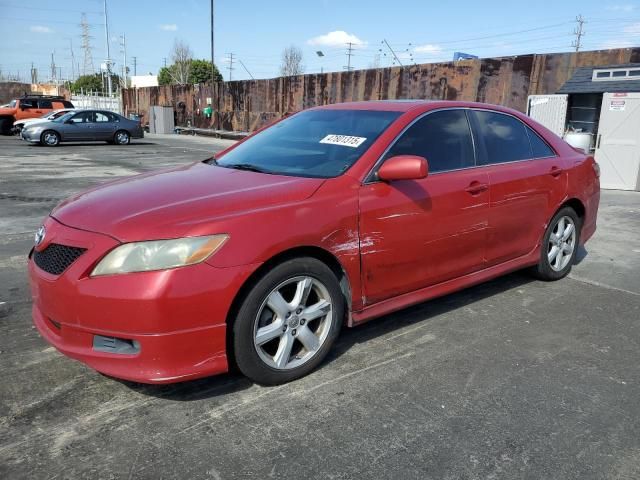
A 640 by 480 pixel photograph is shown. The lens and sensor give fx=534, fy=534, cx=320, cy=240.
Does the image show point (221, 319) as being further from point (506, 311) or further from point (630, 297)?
point (630, 297)

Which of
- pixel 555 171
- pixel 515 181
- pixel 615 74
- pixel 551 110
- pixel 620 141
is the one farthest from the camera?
pixel 551 110

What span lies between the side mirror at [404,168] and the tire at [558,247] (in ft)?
6.53

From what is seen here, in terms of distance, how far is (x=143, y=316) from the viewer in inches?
97.5

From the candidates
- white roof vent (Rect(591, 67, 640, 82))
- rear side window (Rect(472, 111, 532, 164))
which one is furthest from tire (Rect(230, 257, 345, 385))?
white roof vent (Rect(591, 67, 640, 82))

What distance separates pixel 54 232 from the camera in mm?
2834

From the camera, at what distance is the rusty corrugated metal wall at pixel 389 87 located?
1463 cm

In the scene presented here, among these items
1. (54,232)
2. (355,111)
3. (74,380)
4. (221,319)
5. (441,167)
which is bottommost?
(74,380)

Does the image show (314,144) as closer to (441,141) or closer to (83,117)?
(441,141)

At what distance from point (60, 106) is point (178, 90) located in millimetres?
10682

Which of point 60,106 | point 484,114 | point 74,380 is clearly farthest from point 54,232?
point 60,106

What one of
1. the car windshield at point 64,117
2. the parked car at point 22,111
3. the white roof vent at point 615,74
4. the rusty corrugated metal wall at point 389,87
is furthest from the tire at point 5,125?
the white roof vent at point 615,74

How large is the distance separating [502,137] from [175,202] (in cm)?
273

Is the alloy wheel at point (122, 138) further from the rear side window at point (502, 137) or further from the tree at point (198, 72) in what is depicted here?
the tree at point (198, 72)

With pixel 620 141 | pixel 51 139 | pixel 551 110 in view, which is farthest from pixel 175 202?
pixel 51 139
